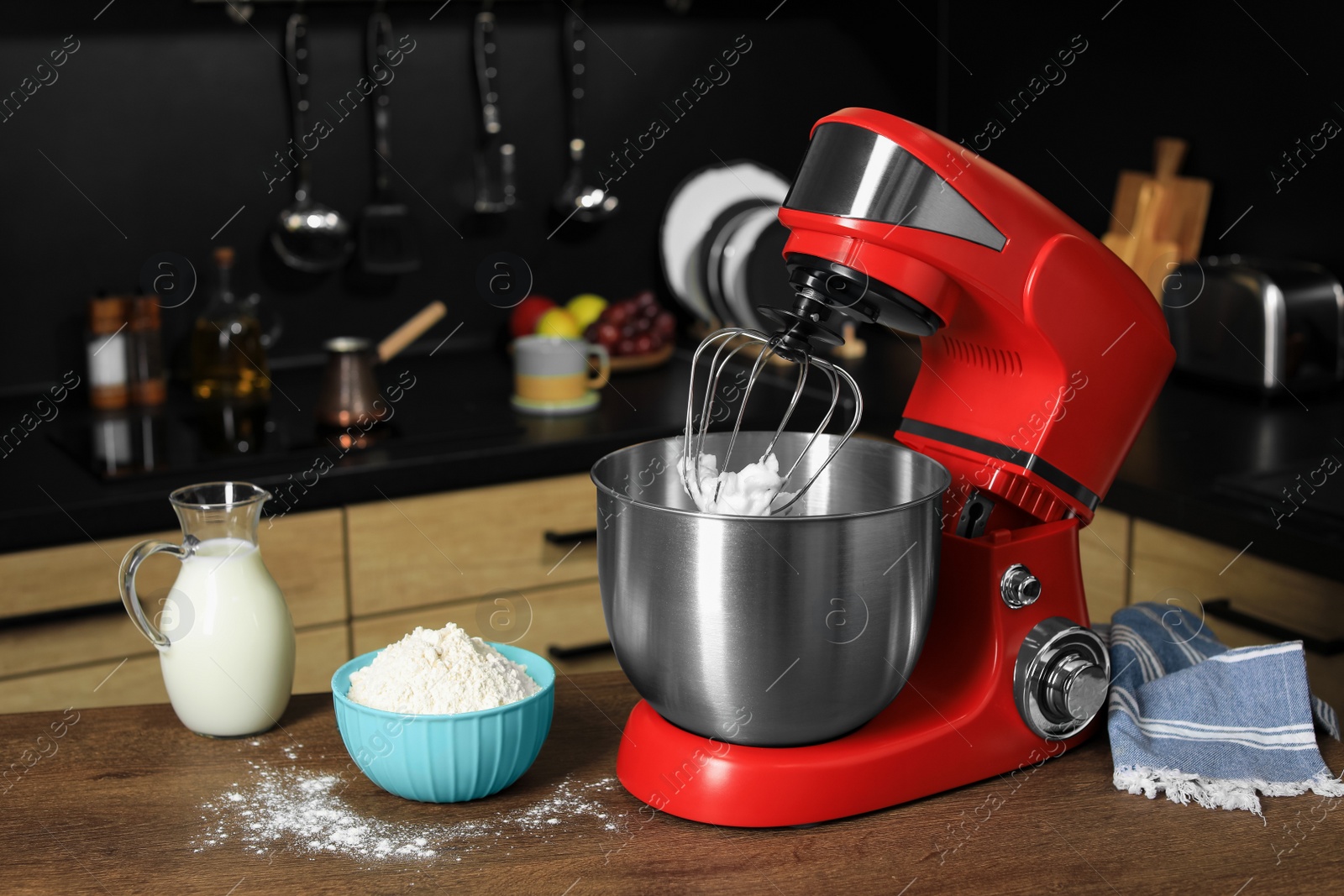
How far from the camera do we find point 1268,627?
1492 mm

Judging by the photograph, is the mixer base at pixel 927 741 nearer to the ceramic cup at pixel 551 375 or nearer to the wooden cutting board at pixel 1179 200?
the ceramic cup at pixel 551 375

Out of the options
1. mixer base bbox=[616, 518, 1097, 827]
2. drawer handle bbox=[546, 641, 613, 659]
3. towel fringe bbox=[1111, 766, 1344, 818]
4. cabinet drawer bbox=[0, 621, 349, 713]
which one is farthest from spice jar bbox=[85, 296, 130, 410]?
towel fringe bbox=[1111, 766, 1344, 818]

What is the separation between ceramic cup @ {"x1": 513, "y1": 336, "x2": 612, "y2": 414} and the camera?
6.91 ft

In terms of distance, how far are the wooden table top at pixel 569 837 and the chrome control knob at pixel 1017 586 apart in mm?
118

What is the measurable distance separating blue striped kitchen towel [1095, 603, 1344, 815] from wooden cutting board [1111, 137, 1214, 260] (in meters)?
1.35

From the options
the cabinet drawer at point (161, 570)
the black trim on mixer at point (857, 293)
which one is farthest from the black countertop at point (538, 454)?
the black trim on mixer at point (857, 293)

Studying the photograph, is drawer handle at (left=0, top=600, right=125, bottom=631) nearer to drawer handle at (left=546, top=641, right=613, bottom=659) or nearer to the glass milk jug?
drawer handle at (left=546, top=641, right=613, bottom=659)

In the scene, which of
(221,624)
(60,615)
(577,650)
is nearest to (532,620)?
(577,650)

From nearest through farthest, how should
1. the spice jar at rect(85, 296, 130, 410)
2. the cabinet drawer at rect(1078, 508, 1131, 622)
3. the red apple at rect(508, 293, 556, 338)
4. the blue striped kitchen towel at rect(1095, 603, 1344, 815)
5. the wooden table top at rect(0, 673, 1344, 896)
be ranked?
the wooden table top at rect(0, 673, 1344, 896) < the blue striped kitchen towel at rect(1095, 603, 1344, 815) < the cabinet drawer at rect(1078, 508, 1131, 622) < the spice jar at rect(85, 296, 130, 410) < the red apple at rect(508, 293, 556, 338)

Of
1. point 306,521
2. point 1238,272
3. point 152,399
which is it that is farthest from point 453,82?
point 1238,272

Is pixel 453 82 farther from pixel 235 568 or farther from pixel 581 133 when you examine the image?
pixel 235 568

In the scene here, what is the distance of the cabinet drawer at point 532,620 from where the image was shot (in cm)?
189

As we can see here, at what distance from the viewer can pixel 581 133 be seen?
248cm

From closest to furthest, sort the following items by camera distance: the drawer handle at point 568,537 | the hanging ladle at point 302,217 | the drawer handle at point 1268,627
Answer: the drawer handle at point 1268,627
the drawer handle at point 568,537
the hanging ladle at point 302,217
